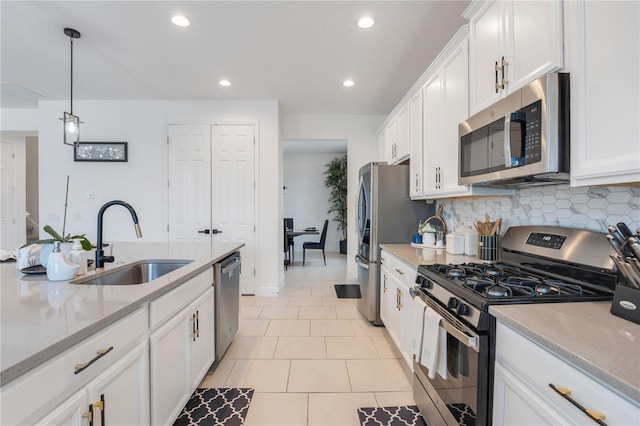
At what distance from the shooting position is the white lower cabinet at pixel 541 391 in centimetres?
67

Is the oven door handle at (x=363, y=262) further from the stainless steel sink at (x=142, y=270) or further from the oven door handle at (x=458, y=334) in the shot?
the stainless steel sink at (x=142, y=270)

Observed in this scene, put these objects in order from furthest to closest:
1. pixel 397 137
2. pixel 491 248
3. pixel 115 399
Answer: pixel 397 137 < pixel 491 248 < pixel 115 399

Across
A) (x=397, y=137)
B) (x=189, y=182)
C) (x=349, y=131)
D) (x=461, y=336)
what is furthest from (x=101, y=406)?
(x=349, y=131)

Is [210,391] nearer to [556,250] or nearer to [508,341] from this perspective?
[508,341]

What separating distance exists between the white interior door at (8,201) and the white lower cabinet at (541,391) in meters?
7.31

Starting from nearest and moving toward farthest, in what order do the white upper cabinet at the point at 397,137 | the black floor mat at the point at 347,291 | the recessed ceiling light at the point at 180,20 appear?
the recessed ceiling light at the point at 180,20 < the white upper cabinet at the point at 397,137 < the black floor mat at the point at 347,291

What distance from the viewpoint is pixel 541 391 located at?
852 millimetres

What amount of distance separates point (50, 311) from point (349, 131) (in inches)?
168

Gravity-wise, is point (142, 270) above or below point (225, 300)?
above

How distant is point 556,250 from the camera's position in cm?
142

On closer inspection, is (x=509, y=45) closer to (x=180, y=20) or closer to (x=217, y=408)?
(x=180, y=20)

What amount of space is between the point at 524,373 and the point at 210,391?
188cm

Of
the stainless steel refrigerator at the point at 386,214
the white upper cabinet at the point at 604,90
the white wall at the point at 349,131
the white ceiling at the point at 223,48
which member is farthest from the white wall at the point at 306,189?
the white upper cabinet at the point at 604,90

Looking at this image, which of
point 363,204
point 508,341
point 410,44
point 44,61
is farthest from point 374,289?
point 44,61
